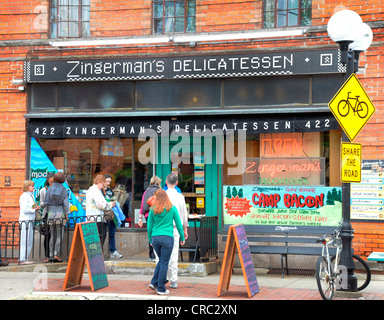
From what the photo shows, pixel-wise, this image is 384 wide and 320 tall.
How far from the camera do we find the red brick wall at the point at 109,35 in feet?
40.9

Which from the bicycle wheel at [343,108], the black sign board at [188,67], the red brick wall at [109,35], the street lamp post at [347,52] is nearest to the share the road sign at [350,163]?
the street lamp post at [347,52]

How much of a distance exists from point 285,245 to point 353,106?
3.81 meters

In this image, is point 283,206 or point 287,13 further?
point 287,13

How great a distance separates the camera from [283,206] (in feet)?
41.0

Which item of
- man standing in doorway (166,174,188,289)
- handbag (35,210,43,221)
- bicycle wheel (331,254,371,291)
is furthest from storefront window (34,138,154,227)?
bicycle wheel (331,254,371,291)

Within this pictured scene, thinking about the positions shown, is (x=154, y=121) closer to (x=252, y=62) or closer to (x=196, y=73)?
(x=196, y=73)

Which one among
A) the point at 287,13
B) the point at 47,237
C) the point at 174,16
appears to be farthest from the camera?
the point at 174,16

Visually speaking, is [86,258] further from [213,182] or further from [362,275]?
[362,275]

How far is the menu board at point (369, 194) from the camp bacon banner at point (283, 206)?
1.17ft

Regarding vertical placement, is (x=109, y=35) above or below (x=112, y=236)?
above

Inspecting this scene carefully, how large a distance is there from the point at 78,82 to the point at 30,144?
1.83 metres

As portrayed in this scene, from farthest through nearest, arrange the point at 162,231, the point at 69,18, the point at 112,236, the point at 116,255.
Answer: the point at 69,18 → the point at 112,236 → the point at 116,255 → the point at 162,231

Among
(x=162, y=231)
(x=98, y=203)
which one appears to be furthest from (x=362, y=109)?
(x=98, y=203)

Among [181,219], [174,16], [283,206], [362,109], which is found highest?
[174,16]
